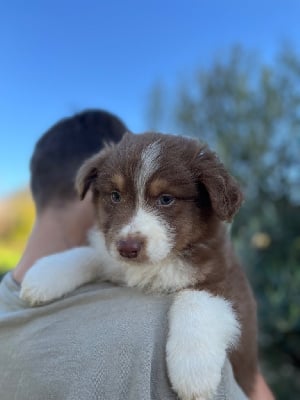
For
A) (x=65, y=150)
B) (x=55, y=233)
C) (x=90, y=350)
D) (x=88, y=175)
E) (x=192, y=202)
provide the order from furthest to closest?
(x=65, y=150) < (x=55, y=233) < (x=88, y=175) < (x=192, y=202) < (x=90, y=350)

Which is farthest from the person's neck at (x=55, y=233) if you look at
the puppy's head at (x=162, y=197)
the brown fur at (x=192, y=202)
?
the puppy's head at (x=162, y=197)

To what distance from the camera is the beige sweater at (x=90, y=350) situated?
90.2 inches

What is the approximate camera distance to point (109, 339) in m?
2.38

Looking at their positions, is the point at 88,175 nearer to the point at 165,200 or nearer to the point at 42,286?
the point at 165,200

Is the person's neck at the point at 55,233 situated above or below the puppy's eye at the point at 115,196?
below

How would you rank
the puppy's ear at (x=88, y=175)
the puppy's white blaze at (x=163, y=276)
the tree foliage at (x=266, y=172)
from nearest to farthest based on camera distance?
1. the puppy's white blaze at (x=163, y=276)
2. the puppy's ear at (x=88, y=175)
3. the tree foliage at (x=266, y=172)

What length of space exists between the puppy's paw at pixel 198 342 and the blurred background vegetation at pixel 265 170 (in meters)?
4.79

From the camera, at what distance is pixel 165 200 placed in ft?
9.27

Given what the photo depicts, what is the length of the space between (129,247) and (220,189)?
23.4 inches

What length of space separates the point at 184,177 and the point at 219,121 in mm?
10025

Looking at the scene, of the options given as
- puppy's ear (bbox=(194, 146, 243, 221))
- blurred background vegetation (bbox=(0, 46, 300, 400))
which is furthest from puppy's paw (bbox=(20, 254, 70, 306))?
blurred background vegetation (bbox=(0, 46, 300, 400))

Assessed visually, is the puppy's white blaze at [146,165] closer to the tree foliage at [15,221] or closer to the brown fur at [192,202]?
the brown fur at [192,202]

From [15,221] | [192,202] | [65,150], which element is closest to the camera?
[192,202]

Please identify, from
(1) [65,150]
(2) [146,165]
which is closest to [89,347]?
(2) [146,165]
